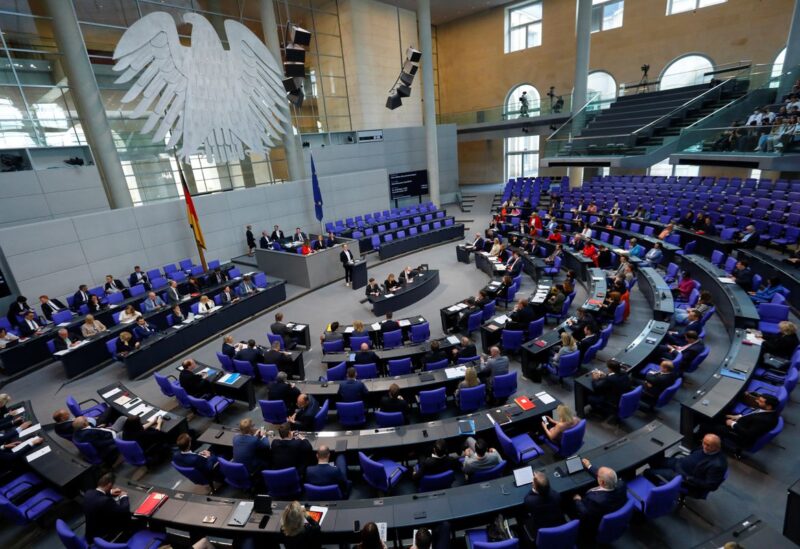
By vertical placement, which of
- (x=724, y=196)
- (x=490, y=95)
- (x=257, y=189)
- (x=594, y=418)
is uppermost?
(x=490, y=95)

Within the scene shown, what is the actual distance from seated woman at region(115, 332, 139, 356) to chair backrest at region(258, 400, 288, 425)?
4474 millimetres

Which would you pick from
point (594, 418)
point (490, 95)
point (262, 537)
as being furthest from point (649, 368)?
point (490, 95)

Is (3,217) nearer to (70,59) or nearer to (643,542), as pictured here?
(70,59)

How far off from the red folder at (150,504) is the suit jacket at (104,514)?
0.13 m

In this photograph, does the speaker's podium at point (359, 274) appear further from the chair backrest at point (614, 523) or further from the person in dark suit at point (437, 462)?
the chair backrest at point (614, 523)

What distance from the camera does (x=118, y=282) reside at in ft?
41.9

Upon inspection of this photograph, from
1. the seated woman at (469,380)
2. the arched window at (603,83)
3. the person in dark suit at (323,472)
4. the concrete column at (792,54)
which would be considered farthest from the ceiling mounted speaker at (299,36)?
the concrete column at (792,54)

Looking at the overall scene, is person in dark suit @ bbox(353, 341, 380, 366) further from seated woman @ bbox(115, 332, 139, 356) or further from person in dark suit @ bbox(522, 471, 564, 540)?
seated woman @ bbox(115, 332, 139, 356)

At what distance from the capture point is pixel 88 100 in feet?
41.9

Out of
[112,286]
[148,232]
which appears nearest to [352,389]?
[112,286]

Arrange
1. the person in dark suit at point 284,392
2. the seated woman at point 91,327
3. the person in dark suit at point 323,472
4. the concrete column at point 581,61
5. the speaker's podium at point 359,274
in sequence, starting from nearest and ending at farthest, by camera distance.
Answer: the person in dark suit at point 323,472 → the person in dark suit at point 284,392 → the seated woman at point 91,327 → the speaker's podium at point 359,274 → the concrete column at point 581,61

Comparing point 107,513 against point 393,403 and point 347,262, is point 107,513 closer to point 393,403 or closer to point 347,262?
point 393,403

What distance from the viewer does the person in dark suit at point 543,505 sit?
389cm

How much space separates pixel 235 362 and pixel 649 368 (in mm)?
7531
